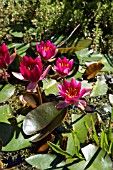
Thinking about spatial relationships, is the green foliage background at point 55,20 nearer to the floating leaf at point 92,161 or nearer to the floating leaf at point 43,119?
the floating leaf at point 43,119

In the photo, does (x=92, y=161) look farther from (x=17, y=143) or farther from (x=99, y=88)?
(x=99, y=88)

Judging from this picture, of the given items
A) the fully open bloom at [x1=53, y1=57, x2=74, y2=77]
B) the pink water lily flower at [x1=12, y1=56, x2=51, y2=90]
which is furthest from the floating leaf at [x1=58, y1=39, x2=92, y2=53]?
the pink water lily flower at [x1=12, y1=56, x2=51, y2=90]

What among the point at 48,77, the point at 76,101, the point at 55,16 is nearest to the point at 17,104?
the point at 48,77

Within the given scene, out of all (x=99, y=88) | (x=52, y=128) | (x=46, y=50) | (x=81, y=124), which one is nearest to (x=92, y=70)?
(x=99, y=88)

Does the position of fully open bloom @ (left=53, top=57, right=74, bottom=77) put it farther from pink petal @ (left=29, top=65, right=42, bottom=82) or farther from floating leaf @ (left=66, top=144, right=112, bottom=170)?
floating leaf @ (left=66, top=144, right=112, bottom=170)

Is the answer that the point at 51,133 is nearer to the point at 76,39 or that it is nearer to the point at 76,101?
the point at 76,101

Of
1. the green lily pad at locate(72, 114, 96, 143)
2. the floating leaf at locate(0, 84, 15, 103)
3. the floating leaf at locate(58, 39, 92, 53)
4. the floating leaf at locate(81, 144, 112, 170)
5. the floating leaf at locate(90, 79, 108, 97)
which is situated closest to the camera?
the floating leaf at locate(81, 144, 112, 170)

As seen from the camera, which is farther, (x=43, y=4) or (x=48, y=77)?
(x=43, y=4)
